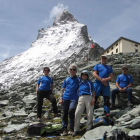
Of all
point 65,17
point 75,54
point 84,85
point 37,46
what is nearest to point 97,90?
point 84,85

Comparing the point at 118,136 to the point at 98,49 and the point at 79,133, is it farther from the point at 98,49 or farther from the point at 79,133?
the point at 98,49

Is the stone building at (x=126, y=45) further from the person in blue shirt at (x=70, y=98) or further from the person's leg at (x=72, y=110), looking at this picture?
the person's leg at (x=72, y=110)

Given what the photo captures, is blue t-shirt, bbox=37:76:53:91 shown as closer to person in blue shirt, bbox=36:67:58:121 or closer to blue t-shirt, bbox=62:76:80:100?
person in blue shirt, bbox=36:67:58:121

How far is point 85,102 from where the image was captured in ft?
19.9

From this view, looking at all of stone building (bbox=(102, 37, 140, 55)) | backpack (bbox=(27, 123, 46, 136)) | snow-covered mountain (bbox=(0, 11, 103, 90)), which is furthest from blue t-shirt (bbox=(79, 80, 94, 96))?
snow-covered mountain (bbox=(0, 11, 103, 90))

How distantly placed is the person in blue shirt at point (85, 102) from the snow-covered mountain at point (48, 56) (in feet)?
183

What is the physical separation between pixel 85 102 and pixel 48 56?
309 feet

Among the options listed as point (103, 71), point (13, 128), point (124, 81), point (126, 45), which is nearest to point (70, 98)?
point (103, 71)

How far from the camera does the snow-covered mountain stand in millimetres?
77544

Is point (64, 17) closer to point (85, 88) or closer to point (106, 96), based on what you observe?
point (106, 96)

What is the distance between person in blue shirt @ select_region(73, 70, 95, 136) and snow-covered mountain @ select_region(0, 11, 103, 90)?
5592 cm

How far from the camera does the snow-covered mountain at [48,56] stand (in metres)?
77.5

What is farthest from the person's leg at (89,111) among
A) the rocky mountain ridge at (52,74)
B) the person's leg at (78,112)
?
the rocky mountain ridge at (52,74)

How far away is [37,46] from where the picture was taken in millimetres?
126438
